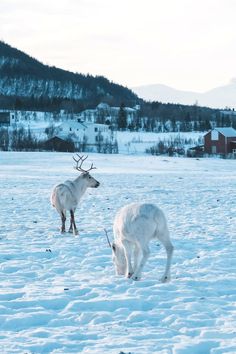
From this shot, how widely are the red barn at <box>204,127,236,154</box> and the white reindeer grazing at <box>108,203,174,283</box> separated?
7647 cm

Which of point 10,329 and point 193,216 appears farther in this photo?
point 193,216

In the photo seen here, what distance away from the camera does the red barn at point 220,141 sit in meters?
83.5

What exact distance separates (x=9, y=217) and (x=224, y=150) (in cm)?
7234

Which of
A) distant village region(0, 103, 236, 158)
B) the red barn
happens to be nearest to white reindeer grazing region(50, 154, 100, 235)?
distant village region(0, 103, 236, 158)

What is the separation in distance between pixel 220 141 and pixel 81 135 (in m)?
35.6

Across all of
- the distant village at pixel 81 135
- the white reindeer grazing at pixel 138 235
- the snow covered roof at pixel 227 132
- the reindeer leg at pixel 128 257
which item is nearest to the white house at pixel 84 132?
the distant village at pixel 81 135

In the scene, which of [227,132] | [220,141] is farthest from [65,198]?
[227,132]

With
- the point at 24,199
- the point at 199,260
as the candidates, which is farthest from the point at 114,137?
the point at 199,260

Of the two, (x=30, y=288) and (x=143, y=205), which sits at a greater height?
(x=143, y=205)

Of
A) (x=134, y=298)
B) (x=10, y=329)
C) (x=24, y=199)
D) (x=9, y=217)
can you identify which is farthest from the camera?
(x=24, y=199)

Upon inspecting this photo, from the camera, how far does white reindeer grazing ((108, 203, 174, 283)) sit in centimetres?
796

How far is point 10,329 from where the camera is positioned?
6.17 m

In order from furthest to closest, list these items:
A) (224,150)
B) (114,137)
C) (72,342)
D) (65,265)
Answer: (114,137), (224,150), (65,265), (72,342)

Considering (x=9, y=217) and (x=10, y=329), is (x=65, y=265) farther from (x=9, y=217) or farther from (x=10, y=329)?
(x=9, y=217)
